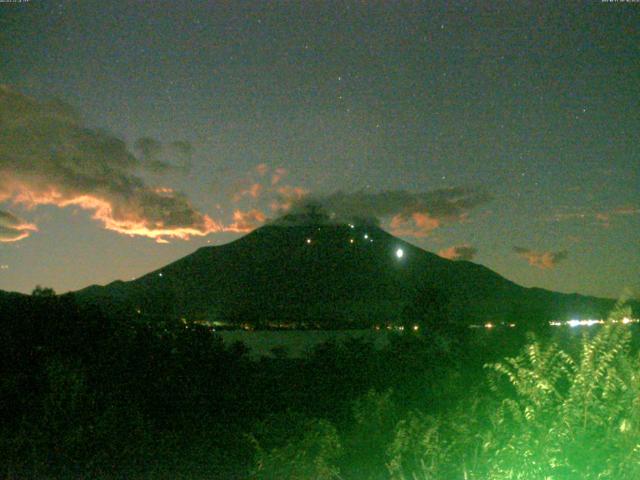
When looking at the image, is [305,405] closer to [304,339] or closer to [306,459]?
[306,459]

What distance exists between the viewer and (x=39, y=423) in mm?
11352

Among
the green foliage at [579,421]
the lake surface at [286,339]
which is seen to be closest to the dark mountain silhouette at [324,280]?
the lake surface at [286,339]

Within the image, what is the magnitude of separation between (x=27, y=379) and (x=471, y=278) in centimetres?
5584

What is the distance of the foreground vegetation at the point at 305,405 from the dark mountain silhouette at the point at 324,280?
26495 millimetres

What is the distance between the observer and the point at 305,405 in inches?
618

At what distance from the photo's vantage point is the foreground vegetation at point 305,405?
616cm

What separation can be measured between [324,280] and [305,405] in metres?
48.0

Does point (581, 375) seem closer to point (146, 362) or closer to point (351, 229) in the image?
point (146, 362)

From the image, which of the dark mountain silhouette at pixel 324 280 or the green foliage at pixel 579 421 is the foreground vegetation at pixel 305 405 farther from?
the dark mountain silhouette at pixel 324 280

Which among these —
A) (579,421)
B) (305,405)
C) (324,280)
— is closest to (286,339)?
(305,405)

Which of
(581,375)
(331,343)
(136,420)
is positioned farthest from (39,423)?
(331,343)


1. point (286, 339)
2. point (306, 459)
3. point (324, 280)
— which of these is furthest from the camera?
point (324, 280)

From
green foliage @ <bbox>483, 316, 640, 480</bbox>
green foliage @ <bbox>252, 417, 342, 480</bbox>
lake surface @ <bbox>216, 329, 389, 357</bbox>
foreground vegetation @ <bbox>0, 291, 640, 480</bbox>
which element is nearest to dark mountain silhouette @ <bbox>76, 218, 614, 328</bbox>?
lake surface @ <bbox>216, 329, 389, 357</bbox>

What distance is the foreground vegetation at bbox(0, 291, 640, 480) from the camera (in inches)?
243
